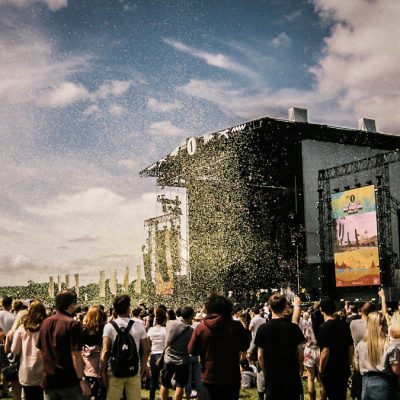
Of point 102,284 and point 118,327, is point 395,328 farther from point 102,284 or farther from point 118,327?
point 102,284

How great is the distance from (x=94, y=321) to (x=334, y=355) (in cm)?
291

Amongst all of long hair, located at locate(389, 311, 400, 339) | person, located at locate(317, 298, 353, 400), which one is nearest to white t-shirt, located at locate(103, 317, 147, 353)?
person, located at locate(317, 298, 353, 400)

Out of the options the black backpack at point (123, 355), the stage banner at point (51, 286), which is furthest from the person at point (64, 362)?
the stage banner at point (51, 286)

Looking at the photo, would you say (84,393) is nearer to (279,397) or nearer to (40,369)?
(40,369)

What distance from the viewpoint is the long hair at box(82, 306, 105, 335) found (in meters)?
6.58

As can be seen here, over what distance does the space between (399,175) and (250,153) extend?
9392 mm

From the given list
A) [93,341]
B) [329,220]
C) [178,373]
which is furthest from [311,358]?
[329,220]

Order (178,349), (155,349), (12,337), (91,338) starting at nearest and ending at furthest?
(91,338)
(12,337)
(178,349)
(155,349)

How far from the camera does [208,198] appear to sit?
3556 centimetres

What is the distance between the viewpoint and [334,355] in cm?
625

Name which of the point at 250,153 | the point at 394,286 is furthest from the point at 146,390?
the point at 250,153

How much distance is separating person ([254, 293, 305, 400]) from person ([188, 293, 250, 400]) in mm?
225

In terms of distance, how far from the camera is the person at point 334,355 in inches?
246

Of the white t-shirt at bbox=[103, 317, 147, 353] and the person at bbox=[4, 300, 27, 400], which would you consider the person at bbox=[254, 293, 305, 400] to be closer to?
the white t-shirt at bbox=[103, 317, 147, 353]
